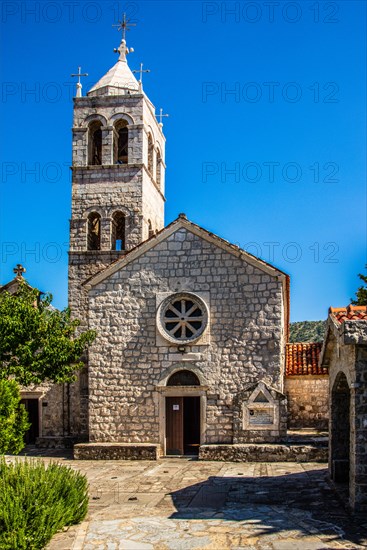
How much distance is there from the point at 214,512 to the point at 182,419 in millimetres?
7875

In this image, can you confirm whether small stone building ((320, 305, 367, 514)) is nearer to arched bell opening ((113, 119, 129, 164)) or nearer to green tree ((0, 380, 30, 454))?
green tree ((0, 380, 30, 454))

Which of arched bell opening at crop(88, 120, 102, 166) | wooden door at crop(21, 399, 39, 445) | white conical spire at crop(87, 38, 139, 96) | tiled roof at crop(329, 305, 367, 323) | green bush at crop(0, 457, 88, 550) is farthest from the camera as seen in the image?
white conical spire at crop(87, 38, 139, 96)

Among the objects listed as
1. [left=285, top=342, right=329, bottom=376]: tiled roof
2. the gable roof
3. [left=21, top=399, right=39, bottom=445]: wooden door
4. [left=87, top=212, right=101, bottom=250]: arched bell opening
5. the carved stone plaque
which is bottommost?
[left=21, top=399, right=39, bottom=445]: wooden door

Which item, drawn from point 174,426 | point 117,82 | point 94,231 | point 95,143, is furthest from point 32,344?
point 117,82

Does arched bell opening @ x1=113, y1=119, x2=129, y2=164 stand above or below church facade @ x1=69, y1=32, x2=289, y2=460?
above

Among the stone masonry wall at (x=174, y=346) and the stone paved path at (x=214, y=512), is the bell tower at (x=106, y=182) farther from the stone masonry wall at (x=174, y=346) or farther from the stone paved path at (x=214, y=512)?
the stone paved path at (x=214, y=512)

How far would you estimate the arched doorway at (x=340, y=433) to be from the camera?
42.5 ft

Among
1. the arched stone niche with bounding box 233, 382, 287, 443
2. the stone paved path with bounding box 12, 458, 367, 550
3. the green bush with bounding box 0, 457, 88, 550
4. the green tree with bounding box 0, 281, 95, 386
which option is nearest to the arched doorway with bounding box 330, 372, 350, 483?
the stone paved path with bounding box 12, 458, 367, 550

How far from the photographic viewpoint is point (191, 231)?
1919cm

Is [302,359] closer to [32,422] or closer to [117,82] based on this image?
[32,422]

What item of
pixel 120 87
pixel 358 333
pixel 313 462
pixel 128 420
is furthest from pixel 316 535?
pixel 120 87

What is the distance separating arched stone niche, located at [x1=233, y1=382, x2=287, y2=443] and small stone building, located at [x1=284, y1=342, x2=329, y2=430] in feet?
8.02

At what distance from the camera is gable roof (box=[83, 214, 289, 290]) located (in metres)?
18.6

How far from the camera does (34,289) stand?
64.1 ft
